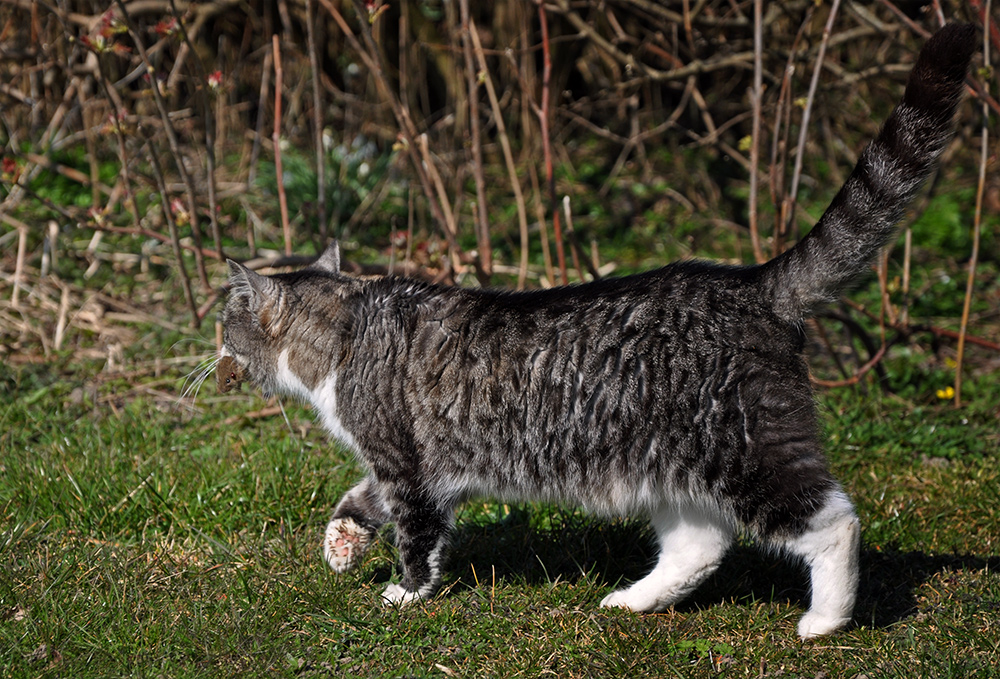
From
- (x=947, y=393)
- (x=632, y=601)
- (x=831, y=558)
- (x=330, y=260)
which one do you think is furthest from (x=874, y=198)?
(x=947, y=393)

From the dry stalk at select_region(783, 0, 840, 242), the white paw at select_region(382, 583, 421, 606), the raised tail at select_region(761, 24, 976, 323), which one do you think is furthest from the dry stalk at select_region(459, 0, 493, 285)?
the raised tail at select_region(761, 24, 976, 323)

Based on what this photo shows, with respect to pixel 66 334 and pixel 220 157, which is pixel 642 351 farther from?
pixel 220 157

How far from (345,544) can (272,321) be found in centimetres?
88

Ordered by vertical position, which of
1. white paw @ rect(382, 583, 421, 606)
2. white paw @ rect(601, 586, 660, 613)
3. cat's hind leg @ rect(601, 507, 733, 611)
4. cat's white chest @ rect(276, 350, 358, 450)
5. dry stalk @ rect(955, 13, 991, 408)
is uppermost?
dry stalk @ rect(955, 13, 991, 408)

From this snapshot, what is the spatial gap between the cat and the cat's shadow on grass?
0.24 m

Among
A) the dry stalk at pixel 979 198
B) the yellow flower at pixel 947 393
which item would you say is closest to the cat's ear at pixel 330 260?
the dry stalk at pixel 979 198

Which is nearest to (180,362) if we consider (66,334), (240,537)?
(66,334)

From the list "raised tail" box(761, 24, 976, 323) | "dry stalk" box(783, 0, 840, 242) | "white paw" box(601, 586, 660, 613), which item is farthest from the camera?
"dry stalk" box(783, 0, 840, 242)

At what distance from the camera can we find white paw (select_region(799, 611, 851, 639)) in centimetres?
310

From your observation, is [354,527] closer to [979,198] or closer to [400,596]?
[400,596]

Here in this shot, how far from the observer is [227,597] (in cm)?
328

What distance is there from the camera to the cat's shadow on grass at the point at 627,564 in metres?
3.47

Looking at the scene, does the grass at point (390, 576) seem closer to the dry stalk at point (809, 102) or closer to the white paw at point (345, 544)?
the white paw at point (345, 544)

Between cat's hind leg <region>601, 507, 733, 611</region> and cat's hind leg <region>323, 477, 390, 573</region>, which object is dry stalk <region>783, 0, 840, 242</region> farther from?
cat's hind leg <region>323, 477, 390, 573</region>
